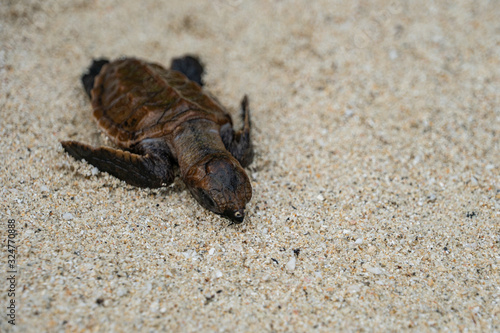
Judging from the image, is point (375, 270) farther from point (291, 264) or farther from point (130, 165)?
point (130, 165)

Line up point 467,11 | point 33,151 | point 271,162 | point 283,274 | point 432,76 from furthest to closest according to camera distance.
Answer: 1. point 467,11
2. point 432,76
3. point 271,162
4. point 33,151
5. point 283,274

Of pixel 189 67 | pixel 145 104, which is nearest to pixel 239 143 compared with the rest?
pixel 145 104

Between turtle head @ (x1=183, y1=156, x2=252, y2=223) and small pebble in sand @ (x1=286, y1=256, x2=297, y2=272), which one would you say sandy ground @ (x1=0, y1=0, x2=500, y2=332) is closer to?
Answer: small pebble in sand @ (x1=286, y1=256, x2=297, y2=272)

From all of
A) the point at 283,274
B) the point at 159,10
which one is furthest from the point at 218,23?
the point at 283,274

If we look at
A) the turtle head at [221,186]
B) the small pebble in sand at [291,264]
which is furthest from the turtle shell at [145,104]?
the small pebble in sand at [291,264]

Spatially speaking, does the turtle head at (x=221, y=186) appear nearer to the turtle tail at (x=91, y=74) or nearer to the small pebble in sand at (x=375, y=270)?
the small pebble in sand at (x=375, y=270)

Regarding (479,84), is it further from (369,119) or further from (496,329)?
(496,329)

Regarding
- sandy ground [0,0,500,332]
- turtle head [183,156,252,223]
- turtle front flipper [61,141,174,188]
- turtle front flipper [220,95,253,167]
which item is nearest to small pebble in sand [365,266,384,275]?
sandy ground [0,0,500,332]
